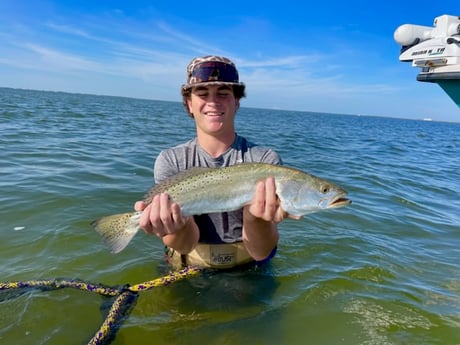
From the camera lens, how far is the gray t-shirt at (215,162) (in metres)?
4.54

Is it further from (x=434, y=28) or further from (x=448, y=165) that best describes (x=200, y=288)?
(x=448, y=165)

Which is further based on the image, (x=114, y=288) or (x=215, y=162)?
(x=114, y=288)

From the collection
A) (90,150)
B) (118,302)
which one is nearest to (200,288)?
(118,302)

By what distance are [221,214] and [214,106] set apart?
1.35m

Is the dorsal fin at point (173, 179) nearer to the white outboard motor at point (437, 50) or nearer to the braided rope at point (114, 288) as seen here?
the braided rope at point (114, 288)

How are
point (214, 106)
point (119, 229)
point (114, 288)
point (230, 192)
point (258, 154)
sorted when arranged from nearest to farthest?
point (230, 192) < point (119, 229) < point (214, 106) < point (258, 154) < point (114, 288)

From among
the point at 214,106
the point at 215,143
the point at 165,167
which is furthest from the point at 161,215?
the point at 214,106

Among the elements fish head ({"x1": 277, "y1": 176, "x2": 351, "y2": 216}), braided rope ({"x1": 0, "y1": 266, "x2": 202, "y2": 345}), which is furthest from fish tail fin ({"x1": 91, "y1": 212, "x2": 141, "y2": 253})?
fish head ({"x1": 277, "y1": 176, "x2": 351, "y2": 216})

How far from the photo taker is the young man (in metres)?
3.71

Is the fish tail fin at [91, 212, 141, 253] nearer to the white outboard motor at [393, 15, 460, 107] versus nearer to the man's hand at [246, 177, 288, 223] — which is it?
the man's hand at [246, 177, 288, 223]

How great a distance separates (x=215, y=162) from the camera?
4.54 metres

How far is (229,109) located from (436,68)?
6933 millimetres

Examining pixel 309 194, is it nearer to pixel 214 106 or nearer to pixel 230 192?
pixel 230 192

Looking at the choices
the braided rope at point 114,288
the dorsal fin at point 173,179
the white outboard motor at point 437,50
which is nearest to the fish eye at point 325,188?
the dorsal fin at point 173,179
